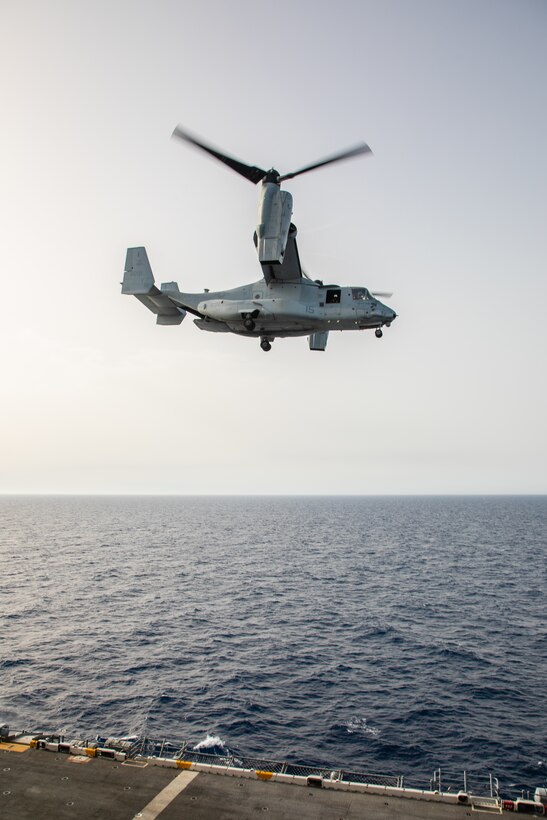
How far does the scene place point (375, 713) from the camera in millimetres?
40344

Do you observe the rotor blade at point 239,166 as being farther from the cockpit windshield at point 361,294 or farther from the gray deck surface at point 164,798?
the gray deck surface at point 164,798

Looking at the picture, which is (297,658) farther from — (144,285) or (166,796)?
(144,285)

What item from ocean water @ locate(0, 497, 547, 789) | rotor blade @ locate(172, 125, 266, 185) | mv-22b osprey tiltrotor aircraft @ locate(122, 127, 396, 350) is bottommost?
ocean water @ locate(0, 497, 547, 789)

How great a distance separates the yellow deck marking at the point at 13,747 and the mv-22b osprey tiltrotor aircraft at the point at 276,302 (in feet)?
80.2

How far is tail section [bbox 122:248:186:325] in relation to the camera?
31.0 m

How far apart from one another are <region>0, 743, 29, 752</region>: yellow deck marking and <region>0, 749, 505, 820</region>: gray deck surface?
1.09 m

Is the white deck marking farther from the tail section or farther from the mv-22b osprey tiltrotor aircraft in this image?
the tail section

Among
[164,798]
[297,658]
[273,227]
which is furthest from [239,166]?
[297,658]

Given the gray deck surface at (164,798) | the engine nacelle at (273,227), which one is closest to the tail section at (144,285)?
the engine nacelle at (273,227)

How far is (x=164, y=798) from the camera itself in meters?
25.3

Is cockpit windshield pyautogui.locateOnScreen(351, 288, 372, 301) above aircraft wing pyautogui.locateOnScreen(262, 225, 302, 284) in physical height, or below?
below

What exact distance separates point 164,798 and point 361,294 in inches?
1007

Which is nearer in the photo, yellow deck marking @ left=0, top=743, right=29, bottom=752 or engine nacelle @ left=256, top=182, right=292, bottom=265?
engine nacelle @ left=256, top=182, right=292, bottom=265

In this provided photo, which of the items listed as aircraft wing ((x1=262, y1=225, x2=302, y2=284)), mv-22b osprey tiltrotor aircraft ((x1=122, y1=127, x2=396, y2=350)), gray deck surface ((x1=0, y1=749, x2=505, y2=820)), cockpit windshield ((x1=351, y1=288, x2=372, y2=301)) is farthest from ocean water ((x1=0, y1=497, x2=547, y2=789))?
aircraft wing ((x1=262, y1=225, x2=302, y2=284))
